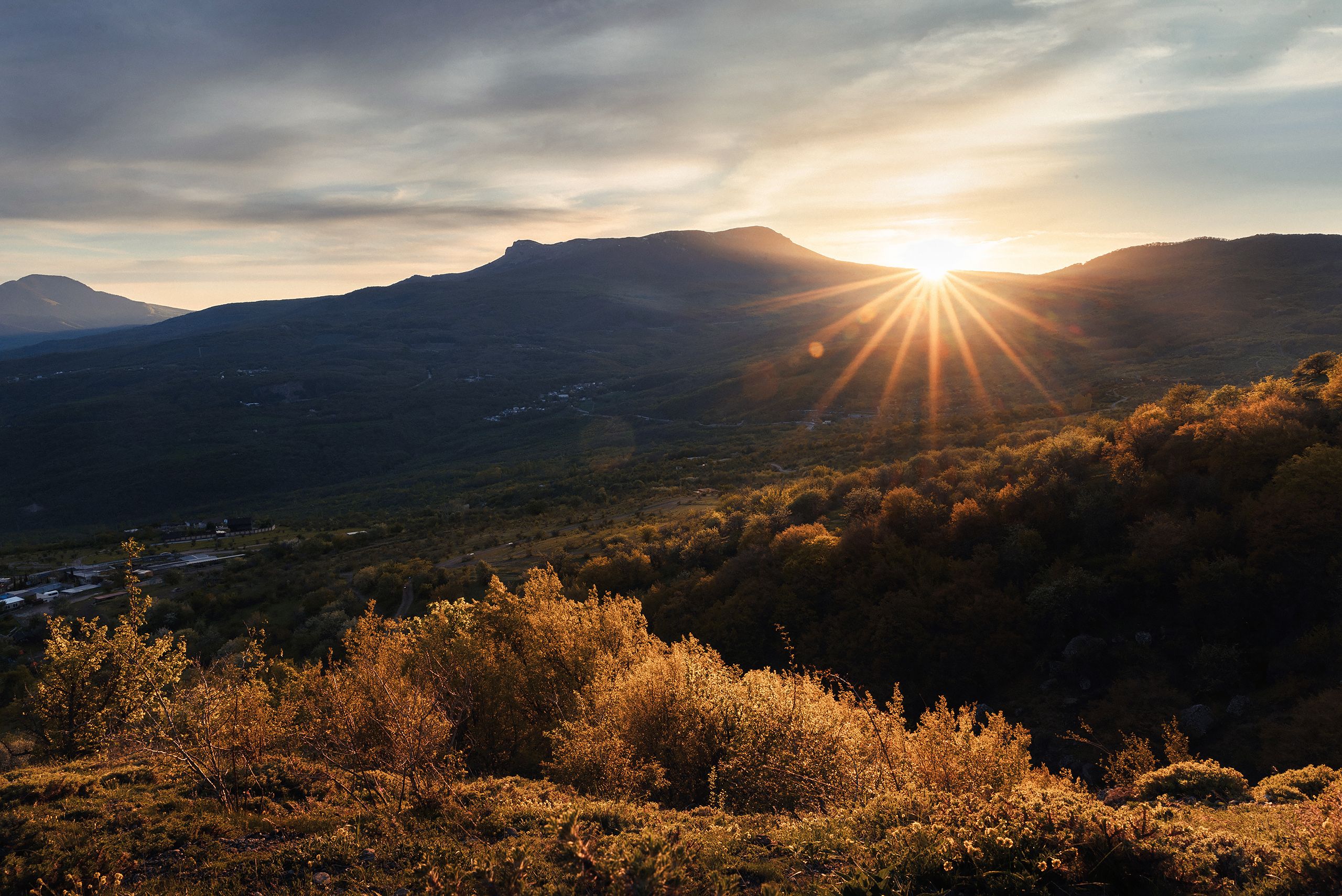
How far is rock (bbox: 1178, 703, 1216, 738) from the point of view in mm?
16547

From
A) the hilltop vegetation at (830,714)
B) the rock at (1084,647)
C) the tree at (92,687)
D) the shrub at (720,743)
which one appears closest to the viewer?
the hilltop vegetation at (830,714)

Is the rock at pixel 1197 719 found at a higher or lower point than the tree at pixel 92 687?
lower

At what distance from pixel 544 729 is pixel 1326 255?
278864 mm

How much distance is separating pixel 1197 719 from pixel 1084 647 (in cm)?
381

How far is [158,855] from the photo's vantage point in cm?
979

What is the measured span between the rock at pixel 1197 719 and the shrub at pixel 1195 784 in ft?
16.7

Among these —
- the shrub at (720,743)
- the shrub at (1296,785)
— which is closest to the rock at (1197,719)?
the shrub at (1296,785)

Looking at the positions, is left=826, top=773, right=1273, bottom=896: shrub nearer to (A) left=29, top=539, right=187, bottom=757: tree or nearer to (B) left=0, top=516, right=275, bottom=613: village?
(A) left=29, top=539, right=187, bottom=757: tree

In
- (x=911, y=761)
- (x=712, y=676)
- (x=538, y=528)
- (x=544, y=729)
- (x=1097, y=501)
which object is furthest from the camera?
(x=538, y=528)

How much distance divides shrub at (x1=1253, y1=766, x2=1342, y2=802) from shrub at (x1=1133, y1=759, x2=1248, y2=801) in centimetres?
31

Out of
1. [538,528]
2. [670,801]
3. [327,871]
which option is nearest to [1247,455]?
[670,801]

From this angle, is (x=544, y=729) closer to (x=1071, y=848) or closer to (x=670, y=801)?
(x=670, y=801)

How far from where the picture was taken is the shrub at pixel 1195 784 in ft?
38.5

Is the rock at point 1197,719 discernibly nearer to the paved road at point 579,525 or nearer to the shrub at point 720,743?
the shrub at point 720,743
